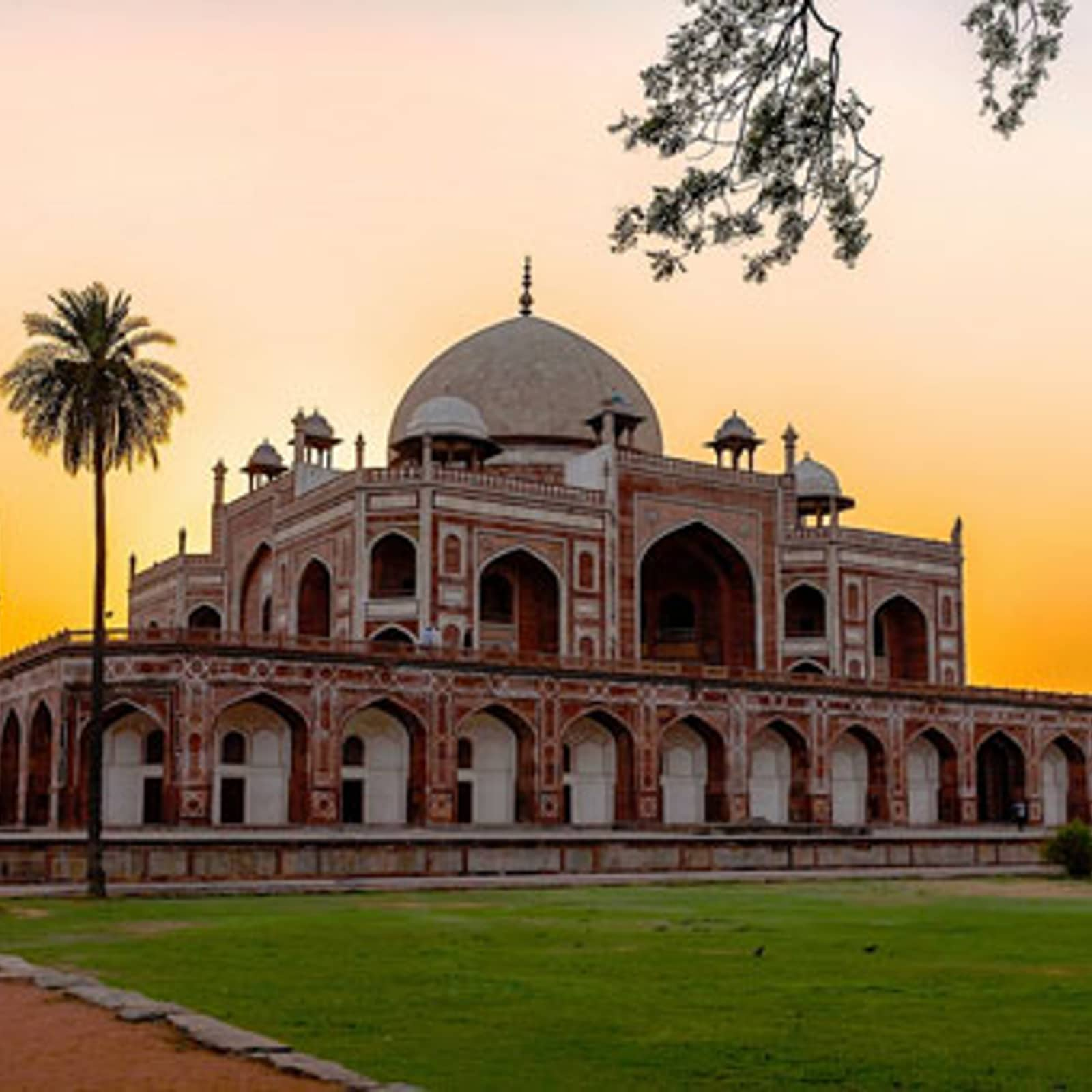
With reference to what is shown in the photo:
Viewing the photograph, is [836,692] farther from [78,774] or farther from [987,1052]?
[987,1052]

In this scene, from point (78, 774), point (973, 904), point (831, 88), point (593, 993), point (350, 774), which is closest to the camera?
point (831, 88)

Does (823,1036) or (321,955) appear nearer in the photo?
(823,1036)

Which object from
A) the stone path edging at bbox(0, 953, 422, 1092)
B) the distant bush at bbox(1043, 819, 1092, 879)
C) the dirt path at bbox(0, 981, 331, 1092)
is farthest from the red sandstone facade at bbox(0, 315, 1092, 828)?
the dirt path at bbox(0, 981, 331, 1092)

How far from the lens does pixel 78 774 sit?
3941 centimetres

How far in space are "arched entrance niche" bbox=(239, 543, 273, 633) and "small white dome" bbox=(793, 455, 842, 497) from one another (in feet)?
64.8

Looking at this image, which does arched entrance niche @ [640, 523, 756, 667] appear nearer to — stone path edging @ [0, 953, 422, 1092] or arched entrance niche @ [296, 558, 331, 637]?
arched entrance niche @ [296, 558, 331, 637]

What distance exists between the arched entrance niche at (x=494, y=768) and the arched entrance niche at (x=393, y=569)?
224 inches

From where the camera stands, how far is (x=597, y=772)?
46188 mm

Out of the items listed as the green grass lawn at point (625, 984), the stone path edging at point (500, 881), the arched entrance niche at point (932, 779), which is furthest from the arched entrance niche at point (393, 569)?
the green grass lawn at point (625, 984)

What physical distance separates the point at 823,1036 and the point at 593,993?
2.40 meters

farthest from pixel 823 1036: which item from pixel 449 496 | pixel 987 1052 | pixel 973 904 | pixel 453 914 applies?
pixel 449 496

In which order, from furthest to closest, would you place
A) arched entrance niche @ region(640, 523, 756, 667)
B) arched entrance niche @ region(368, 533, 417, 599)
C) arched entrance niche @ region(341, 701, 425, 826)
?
arched entrance niche @ region(640, 523, 756, 667)
arched entrance niche @ region(368, 533, 417, 599)
arched entrance niche @ region(341, 701, 425, 826)

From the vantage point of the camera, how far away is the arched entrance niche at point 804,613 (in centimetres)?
5631

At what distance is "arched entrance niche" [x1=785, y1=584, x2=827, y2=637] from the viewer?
185 ft
